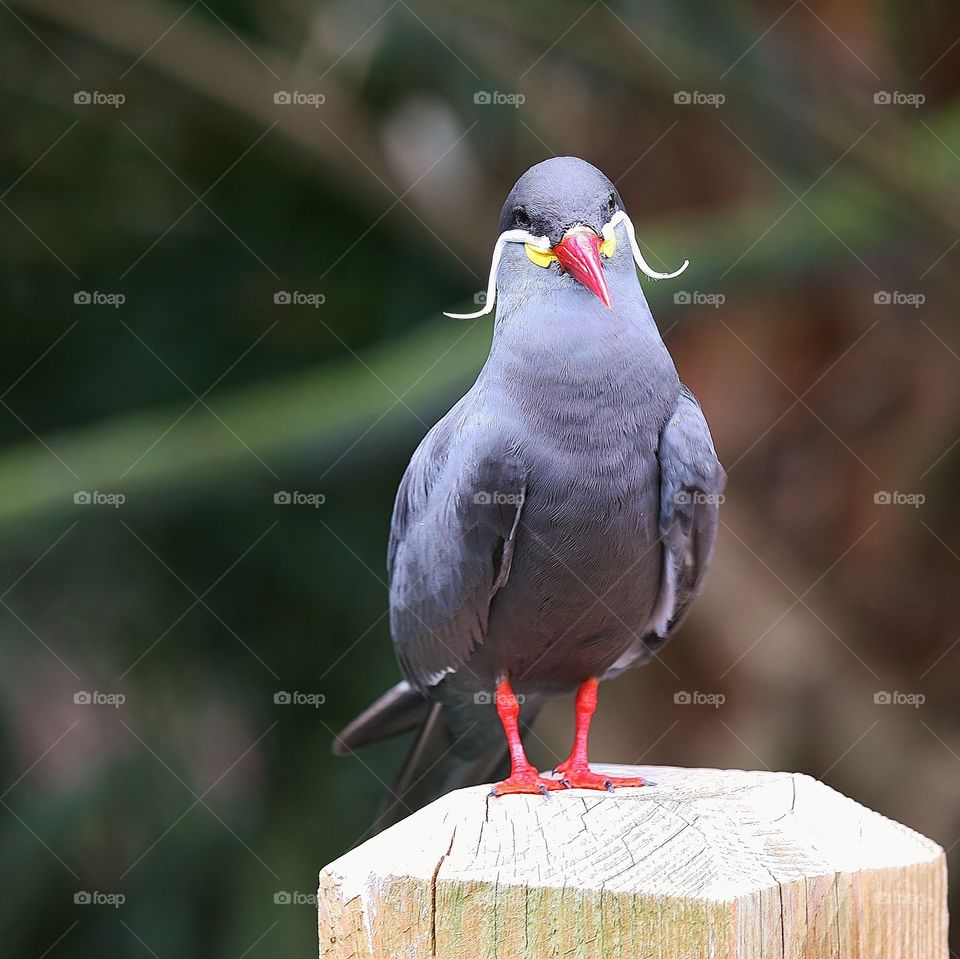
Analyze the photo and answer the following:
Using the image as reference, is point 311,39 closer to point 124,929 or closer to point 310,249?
point 310,249

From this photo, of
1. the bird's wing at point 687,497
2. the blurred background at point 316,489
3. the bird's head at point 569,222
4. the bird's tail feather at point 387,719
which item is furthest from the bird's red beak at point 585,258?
the blurred background at point 316,489

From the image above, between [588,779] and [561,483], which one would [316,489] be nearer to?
[561,483]

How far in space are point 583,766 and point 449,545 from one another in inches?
25.8

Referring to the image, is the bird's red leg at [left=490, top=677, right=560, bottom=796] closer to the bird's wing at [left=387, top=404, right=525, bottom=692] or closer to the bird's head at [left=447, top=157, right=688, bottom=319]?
the bird's wing at [left=387, top=404, right=525, bottom=692]

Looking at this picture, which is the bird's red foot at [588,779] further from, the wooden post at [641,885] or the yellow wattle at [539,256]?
the yellow wattle at [539,256]

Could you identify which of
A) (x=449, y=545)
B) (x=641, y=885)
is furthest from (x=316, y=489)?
(x=641, y=885)

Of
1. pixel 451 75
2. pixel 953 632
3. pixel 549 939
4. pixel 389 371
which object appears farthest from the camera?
pixel 953 632

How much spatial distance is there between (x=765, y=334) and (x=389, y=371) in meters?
2.65

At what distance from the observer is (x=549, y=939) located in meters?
1.97

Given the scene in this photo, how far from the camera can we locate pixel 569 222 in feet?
9.86

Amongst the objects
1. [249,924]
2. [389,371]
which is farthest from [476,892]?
[249,924]

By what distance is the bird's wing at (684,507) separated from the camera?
321cm

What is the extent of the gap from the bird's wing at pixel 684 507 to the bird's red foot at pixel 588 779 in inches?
19.9

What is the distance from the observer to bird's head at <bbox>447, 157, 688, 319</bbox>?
297 cm
